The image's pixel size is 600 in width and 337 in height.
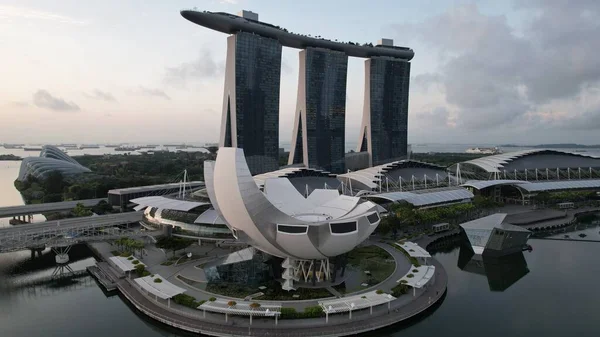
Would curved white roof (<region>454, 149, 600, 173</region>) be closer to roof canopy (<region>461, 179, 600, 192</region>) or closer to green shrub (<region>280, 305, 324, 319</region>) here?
roof canopy (<region>461, 179, 600, 192</region>)

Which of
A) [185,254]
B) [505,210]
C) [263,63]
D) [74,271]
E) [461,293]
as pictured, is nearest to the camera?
[461,293]

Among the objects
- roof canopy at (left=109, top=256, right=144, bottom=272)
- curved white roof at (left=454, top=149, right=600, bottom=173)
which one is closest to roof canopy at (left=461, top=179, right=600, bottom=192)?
curved white roof at (left=454, top=149, right=600, bottom=173)

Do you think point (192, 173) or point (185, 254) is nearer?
point (185, 254)

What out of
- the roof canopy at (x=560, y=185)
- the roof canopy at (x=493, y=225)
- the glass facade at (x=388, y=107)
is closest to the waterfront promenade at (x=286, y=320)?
the roof canopy at (x=493, y=225)

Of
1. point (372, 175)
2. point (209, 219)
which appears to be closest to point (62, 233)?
point (209, 219)

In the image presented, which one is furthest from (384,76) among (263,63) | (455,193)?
(455,193)

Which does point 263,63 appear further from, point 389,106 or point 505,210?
point 505,210
